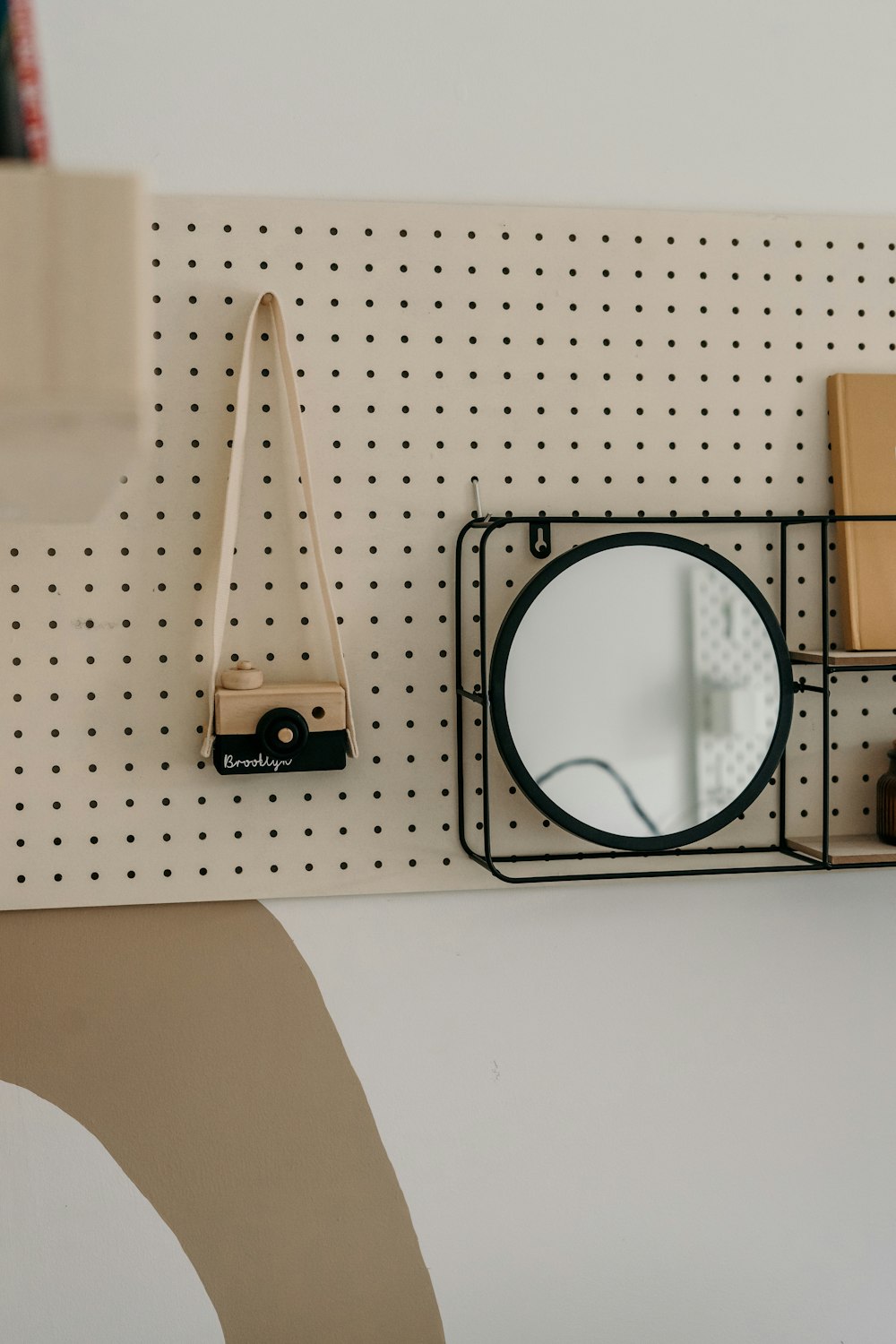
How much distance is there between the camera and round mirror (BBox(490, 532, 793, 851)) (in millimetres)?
1059

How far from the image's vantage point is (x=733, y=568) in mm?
1082

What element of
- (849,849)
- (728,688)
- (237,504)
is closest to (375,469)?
(237,504)

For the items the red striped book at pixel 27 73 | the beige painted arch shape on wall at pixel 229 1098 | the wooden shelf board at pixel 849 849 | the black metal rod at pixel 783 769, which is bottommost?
the beige painted arch shape on wall at pixel 229 1098

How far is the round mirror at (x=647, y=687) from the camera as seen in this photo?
1059 millimetres

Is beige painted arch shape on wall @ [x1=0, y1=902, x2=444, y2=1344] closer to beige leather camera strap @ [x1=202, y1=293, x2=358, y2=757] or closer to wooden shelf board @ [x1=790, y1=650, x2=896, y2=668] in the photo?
beige leather camera strap @ [x1=202, y1=293, x2=358, y2=757]

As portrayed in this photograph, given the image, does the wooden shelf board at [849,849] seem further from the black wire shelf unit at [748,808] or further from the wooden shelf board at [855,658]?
the wooden shelf board at [855,658]

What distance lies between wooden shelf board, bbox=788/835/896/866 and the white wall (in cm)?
7

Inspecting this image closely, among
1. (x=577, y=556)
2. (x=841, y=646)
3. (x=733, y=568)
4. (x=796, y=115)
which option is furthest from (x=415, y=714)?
(x=796, y=115)

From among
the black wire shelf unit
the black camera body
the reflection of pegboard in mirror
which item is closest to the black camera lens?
the black camera body

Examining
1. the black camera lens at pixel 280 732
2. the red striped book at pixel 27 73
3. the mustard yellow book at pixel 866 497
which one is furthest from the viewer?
the mustard yellow book at pixel 866 497

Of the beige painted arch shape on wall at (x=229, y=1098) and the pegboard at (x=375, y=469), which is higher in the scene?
the pegboard at (x=375, y=469)

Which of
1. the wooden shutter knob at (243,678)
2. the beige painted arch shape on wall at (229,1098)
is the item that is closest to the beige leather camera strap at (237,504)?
the wooden shutter knob at (243,678)

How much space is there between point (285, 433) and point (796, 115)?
0.67 metres

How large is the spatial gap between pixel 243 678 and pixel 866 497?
690 millimetres
